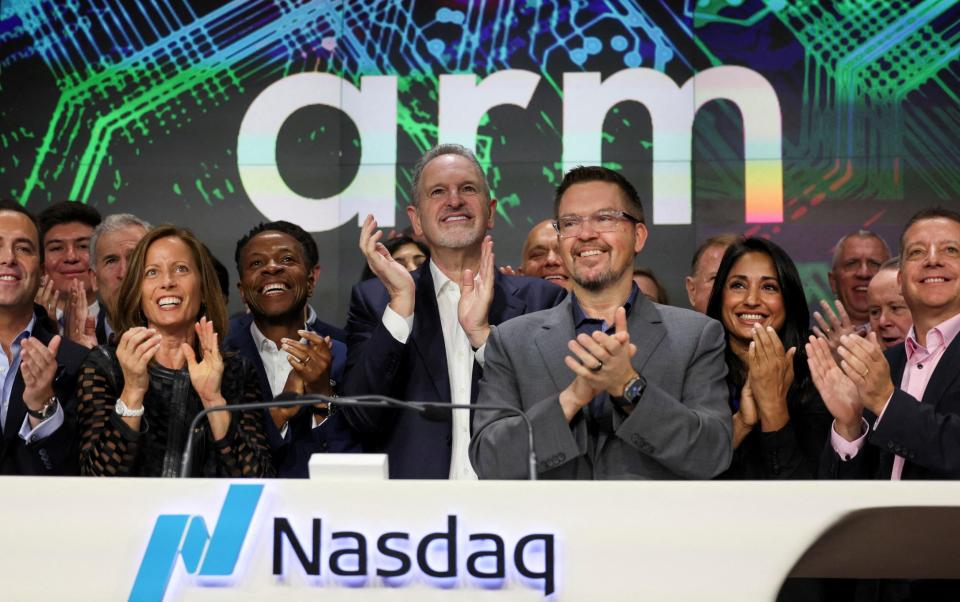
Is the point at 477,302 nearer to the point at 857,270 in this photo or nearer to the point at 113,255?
the point at 113,255

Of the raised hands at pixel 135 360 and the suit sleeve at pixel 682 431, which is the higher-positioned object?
the raised hands at pixel 135 360

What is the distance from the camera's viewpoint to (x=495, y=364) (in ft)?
9.36

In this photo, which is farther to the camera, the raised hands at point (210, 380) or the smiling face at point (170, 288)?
the smiling face at point (170, 288)

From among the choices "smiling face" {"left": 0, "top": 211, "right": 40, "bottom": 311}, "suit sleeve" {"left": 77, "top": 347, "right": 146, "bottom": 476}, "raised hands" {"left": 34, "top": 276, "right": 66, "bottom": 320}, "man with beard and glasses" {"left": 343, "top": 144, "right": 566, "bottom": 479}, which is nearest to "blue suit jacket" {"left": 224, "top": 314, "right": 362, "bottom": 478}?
"man with beard and glasses" {"left": 343, "top": 144, "right": 566, "bottom": 479}

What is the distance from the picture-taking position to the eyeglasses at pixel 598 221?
293 centimetres

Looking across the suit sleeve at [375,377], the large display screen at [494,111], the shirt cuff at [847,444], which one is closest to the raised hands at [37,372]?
the suit sleeve at [375,377]

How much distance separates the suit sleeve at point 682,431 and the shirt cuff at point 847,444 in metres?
0.45

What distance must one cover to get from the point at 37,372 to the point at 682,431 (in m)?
1.82

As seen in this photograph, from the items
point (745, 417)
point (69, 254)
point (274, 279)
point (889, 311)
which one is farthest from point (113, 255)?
point (889, 311)

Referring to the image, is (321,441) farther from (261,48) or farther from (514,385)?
(261,48)

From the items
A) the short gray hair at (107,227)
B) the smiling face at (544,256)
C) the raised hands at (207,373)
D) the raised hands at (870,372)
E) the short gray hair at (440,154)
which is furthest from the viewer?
the smiling face at (544,256)

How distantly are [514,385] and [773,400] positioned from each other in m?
0.78

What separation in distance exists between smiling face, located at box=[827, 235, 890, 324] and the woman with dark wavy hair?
4.81 ft

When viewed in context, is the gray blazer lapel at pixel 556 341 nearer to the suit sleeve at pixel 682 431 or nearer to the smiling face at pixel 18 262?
the suit sleeve at pixel 682 431
